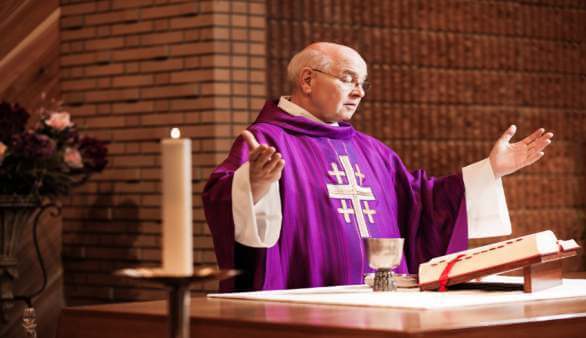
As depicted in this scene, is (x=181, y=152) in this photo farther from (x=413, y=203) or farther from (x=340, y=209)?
(x=413, y=203)

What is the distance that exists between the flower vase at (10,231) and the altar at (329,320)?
125 inches

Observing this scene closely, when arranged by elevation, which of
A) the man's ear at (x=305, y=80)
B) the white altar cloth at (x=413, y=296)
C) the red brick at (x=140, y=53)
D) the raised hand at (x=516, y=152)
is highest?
the red brick at (x=140, y=53)

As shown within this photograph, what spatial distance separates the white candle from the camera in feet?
4.69

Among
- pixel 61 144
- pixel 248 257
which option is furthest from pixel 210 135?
pixel 248 257

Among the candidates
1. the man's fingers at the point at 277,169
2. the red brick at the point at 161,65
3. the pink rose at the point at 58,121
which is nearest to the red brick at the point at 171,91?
the red brick at the point at 161,65

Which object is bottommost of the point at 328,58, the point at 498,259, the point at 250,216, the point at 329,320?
the point at 329,320

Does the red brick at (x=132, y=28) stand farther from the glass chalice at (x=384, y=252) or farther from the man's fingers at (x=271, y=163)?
the glass chalice at (x=384, y=252)

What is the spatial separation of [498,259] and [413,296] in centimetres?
25

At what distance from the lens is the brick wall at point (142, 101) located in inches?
254

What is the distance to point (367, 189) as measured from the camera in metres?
4.57

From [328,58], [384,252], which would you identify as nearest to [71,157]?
[328,58]

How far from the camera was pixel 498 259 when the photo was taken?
305 cm

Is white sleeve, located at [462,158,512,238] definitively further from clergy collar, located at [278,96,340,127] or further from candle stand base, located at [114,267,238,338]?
candle stand base, located at [114,267,238,338]

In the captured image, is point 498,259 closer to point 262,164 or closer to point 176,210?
point 262,164
